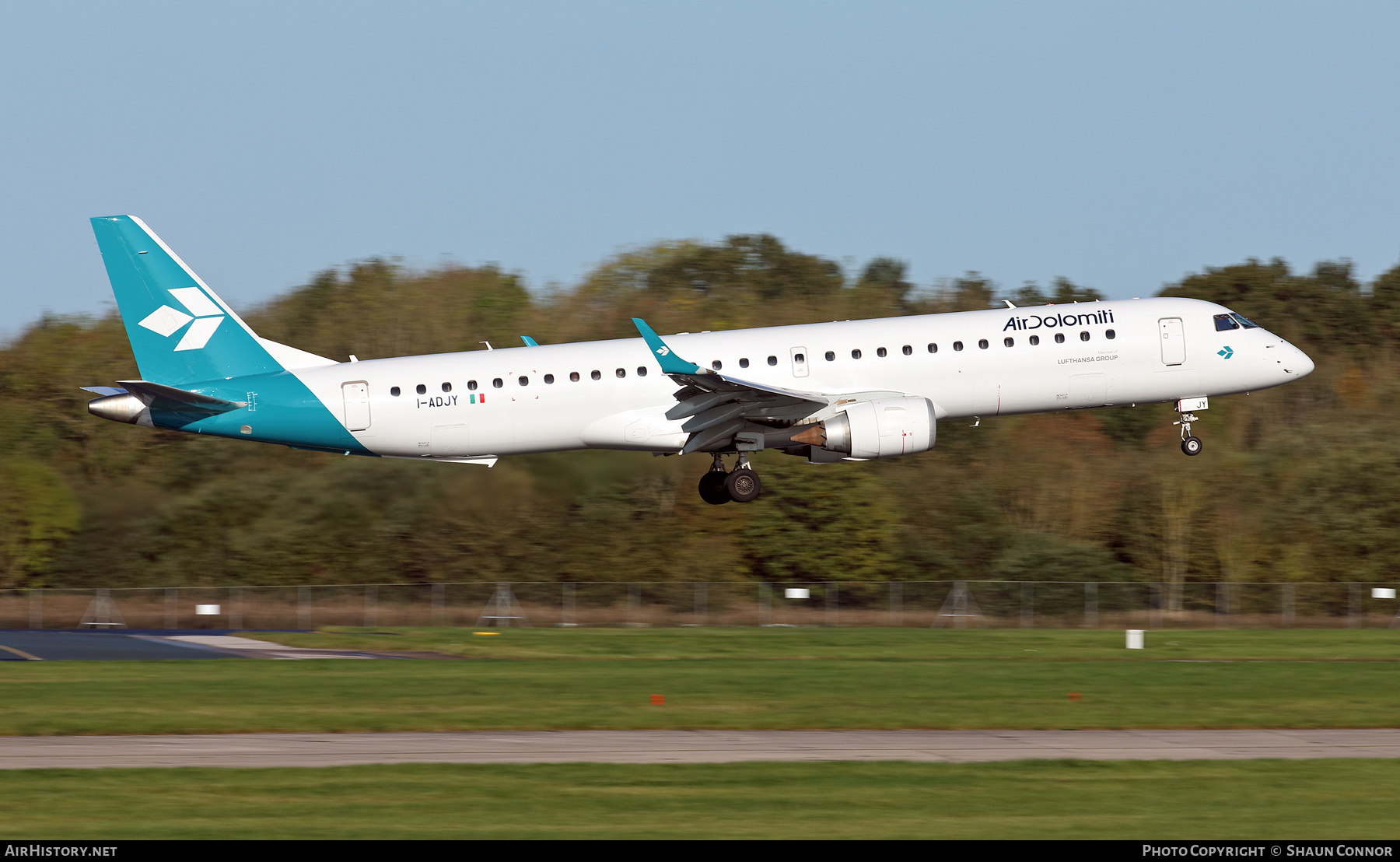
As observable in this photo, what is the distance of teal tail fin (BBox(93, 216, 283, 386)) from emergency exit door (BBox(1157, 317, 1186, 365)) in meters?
19.9

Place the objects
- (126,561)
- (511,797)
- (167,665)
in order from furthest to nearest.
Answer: (126,561), (167,665), (511,797)

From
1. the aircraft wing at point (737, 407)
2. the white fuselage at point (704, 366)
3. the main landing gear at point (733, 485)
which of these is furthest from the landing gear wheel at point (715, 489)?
the white fuselage at point (704, 366)

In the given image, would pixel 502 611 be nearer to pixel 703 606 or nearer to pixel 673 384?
pixel 703 606

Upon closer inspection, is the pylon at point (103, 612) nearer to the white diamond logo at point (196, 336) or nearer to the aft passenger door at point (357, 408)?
the white diamond logo at point (196, 336)

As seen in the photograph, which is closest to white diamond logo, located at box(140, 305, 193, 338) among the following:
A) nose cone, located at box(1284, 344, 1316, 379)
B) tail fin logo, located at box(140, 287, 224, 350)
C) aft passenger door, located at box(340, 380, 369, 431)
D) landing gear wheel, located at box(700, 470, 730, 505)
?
tail fin logo, located at box(140, 287, 224, 350)

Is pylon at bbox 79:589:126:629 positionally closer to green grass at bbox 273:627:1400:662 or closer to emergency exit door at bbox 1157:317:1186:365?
green grass at bbox 273:627:1400:662

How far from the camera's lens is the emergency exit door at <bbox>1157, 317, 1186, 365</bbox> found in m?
37.0

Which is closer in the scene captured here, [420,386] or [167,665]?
[167,665]

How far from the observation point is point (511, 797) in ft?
61.1

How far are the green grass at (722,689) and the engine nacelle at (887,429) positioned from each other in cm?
462

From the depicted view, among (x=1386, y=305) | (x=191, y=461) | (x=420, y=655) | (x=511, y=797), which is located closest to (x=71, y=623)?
(x=191, y=461)

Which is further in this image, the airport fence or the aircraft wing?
the airport fence

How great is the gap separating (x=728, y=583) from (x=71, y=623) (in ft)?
68.1

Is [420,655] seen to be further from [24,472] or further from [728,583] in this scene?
[24,472]
